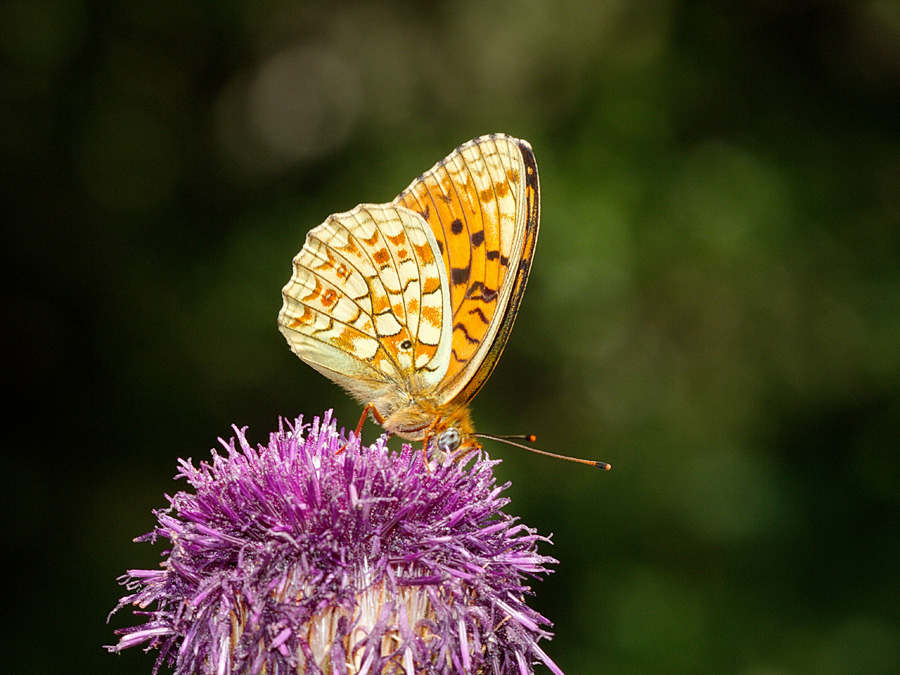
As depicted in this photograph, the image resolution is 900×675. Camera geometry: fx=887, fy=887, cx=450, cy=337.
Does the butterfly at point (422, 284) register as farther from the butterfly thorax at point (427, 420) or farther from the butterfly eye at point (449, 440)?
the butterfly eye at point (449, 440)

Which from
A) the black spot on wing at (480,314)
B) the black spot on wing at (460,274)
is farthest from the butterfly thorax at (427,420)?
the black spot on wing at (460,274)

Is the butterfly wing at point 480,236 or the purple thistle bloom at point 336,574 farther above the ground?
the butterfly wing at point 480,236

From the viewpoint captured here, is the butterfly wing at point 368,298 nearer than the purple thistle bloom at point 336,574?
No

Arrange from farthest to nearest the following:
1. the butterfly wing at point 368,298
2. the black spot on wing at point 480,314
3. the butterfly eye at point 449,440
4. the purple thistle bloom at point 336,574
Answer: the butterfly wing at point 368,298 < the black spot on wing at point 480,314 < the butterfly eye at point 449,440 < the purple thistle bloom at point 336,574

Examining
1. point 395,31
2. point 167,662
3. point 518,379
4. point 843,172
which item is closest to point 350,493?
point 167,662

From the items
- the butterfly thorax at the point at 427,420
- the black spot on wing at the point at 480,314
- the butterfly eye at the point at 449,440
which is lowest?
the butterfly eye at the point at 449,440

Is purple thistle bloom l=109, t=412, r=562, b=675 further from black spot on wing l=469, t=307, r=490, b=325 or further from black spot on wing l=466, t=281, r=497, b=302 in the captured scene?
black spot on wing l=466, t=281, r=497, b=302

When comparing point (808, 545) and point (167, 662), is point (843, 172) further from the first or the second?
point (167, 662)
